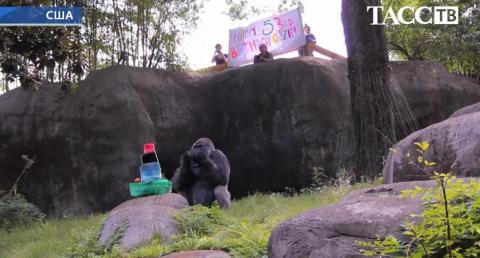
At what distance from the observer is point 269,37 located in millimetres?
12312

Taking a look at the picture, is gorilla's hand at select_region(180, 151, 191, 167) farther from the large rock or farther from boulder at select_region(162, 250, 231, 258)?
the large rock

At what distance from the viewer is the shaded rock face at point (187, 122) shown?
10.2 m

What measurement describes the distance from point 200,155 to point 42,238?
1.98 meters

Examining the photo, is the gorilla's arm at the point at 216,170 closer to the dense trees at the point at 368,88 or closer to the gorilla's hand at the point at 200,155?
the gorilla's hand at the point at 200,155

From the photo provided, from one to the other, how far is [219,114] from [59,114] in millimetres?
2933

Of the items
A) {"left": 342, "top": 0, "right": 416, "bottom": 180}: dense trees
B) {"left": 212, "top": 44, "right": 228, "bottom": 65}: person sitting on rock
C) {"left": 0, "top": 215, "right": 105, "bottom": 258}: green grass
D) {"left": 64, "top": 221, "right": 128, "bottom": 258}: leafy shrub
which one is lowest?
{"left": 0, "top": 215, "right": 105, "bottom": 258}: green grass

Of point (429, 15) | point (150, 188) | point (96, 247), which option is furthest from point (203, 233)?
point (429, 15)

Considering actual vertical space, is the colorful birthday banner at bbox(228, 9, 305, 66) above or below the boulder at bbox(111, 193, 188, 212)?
above

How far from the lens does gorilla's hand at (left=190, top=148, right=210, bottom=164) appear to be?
728 centimetres

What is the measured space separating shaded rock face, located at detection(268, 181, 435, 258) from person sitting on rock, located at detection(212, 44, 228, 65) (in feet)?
33.4

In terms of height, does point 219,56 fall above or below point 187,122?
above

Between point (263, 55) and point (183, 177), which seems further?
point (263, 55)

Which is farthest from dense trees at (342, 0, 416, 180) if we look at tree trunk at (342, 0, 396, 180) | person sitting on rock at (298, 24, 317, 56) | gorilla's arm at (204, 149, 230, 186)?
person sitting on rock at (298, 24, 317, 56)

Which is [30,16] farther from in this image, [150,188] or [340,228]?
[340,228]
